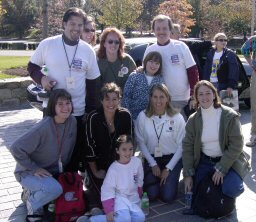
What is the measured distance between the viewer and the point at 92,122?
4.18 meters

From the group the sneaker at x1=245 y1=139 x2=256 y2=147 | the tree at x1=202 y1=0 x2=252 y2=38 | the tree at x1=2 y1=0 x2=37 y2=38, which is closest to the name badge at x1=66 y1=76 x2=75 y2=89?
the sneaker at x1=245 y1=139 x2=256 y2=147

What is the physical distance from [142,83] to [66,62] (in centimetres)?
106

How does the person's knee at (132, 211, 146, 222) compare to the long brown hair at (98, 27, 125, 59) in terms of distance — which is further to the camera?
the long brown hair at (98, 27, 125, 59)

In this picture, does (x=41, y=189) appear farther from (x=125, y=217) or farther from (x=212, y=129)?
(x=212, y=129)

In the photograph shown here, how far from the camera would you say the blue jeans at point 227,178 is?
3861 mm

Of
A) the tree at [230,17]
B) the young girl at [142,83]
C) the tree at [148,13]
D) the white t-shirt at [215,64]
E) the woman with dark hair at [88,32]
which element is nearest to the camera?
the young girl at [142,83]

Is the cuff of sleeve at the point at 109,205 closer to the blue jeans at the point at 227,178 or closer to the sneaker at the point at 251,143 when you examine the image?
the blue jeans at the point at 227,178

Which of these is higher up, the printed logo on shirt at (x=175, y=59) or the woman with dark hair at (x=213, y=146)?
the printed logo on shirt at (x=175, y=59)

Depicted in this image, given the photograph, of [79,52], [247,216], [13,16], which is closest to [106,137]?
[79,52]

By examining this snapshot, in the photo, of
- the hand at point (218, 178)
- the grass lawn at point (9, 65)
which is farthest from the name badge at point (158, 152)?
the grass lawn at point (9, 65)

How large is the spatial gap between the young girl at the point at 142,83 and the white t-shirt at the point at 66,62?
68cm

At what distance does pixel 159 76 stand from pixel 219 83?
2.56 meters

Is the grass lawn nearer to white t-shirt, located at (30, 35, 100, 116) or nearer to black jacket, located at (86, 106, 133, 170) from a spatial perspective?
white t-shirt, located at (30, 35, 100, 116)

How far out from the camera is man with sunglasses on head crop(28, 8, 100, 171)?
13.3 feet
